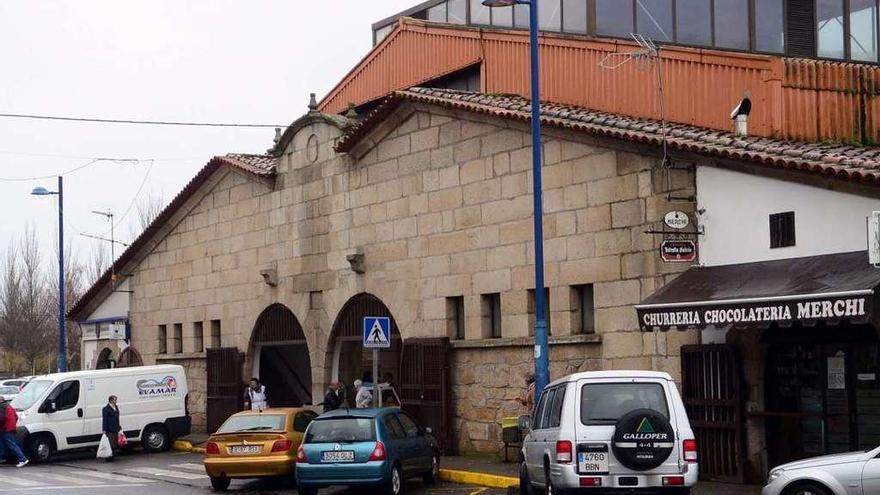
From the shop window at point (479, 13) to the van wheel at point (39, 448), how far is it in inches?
593

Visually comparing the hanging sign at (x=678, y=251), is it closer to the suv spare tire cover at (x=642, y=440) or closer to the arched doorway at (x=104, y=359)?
the suv spare tire cover at (x=642, y=440)

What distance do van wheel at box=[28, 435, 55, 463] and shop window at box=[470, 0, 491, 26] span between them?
593 inches

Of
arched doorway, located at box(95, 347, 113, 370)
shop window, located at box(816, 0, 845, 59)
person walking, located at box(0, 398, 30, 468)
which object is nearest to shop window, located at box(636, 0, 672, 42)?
shop window, located at box(816, 0, 845, 59)

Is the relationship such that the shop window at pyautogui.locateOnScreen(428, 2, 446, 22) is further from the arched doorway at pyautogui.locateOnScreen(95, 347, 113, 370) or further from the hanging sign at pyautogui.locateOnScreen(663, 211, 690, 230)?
the hanging sign at pyautogui.locateOnScreen(663, 211, 690, 230)

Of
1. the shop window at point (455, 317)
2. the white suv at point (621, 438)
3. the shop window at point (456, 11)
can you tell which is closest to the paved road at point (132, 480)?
the shop window at point (455, 317)

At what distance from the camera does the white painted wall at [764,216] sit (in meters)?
17.6

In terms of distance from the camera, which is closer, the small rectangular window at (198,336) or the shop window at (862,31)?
the shop window at (862,31)

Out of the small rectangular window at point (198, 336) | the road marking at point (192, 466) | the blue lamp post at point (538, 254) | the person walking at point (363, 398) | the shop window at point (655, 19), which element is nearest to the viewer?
the blue lamp post at point (538, 254)

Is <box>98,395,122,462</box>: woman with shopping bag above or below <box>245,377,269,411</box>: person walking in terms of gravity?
below

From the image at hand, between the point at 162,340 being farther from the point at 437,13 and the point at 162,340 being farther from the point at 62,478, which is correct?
the point at 62,478

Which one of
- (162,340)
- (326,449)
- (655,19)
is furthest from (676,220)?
(162,340)

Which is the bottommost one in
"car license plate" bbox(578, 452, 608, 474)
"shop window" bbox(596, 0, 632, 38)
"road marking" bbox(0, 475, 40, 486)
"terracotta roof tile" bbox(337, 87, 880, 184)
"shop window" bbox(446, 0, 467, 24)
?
"road marking" bbox(0, 475, 40, 486)

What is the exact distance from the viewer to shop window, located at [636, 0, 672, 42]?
27234 millimetres

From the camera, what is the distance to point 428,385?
86.8 feet
